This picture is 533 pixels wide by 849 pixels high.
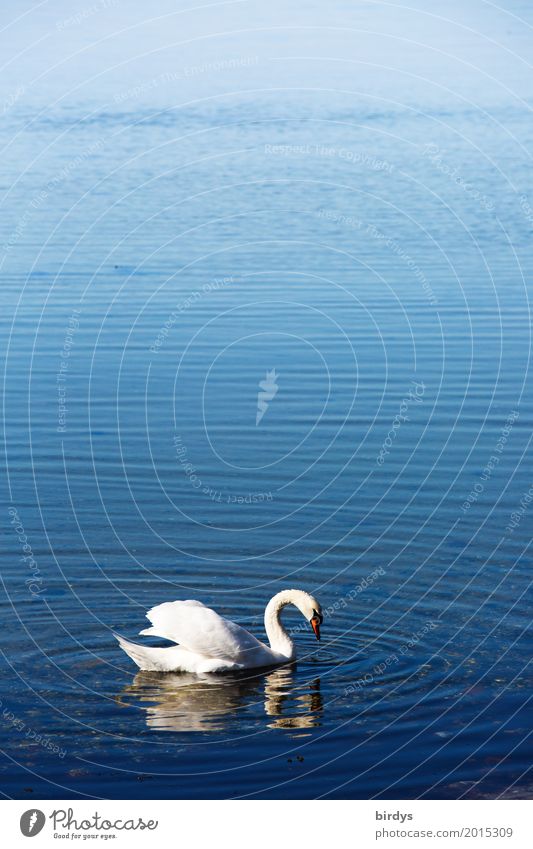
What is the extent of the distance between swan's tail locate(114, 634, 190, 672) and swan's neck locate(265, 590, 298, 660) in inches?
40.7

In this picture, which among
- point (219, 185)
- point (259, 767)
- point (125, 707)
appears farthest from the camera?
point (219, 185)

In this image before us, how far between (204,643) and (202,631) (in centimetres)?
13

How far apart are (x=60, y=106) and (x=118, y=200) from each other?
11.1 metres

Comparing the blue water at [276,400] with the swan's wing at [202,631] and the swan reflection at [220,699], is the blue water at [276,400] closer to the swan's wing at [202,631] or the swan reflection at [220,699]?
the swan reflection at [220,699]

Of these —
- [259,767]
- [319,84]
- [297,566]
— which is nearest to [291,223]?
[319,84]

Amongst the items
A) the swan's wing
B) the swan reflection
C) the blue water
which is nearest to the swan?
the swan's wing

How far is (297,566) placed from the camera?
757 inches

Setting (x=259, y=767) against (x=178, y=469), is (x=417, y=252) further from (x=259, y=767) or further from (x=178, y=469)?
(x=259, y=767)

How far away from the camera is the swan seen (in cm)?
1647

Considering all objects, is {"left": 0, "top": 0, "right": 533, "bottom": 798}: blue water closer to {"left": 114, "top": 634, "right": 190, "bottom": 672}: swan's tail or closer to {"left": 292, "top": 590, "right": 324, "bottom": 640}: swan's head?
{"left": 114, "top": 634, "right": 190, "bottom": 672}: swan's tail

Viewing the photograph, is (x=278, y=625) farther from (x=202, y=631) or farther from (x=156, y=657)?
(x=156, y=657)

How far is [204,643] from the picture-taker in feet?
54.0

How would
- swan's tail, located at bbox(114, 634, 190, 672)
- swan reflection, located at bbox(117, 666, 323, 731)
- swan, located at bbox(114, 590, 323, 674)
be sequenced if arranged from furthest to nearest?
swan, located at bbox(114, 590, 323, 674) < swan's tail, located at bbox(114, 634, 190, 672) < swan reflection, located at bbox(117, 666, 323, 731)

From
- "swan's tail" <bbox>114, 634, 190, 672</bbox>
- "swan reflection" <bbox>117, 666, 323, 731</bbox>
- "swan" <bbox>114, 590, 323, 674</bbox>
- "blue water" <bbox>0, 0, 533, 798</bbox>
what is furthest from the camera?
"swan" <bbox>114, 590, 323, 674</bbox>
